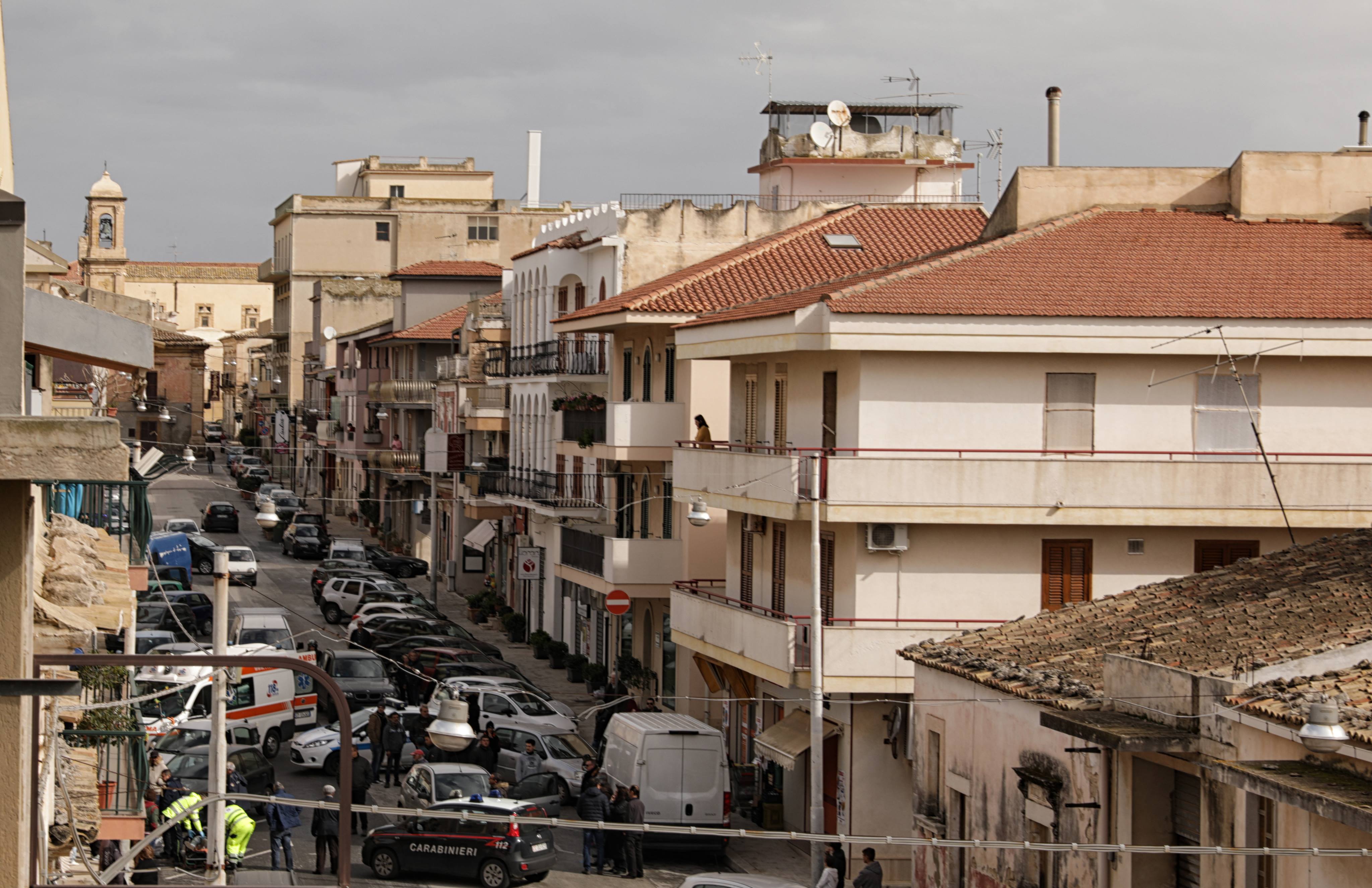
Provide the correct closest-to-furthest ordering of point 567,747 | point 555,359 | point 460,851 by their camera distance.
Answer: point 460,851 → point 567,747 → point 555,359

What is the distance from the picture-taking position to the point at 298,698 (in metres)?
37.6

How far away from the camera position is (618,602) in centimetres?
4047

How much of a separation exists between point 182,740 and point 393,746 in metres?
→ 4.18

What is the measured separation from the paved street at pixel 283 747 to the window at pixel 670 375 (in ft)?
26.5

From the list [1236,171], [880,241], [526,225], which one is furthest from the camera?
[526,225]

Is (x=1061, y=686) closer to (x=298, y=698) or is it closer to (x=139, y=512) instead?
(x=139, y=512)

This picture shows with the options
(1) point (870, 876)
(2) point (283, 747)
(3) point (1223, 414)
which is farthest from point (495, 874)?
(3) point (1223, 414)

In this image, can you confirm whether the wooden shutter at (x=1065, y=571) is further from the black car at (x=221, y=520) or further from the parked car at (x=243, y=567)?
the black car at (x=221, y=520)

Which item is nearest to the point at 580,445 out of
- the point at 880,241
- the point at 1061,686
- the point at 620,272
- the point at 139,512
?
the point at 620,272

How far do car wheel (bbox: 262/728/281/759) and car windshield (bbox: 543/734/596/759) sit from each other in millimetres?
5802

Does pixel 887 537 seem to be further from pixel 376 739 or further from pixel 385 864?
pixel 376 739

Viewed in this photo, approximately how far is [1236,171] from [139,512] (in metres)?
21.8

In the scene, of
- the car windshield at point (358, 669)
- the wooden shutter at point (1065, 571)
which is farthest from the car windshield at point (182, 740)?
the wooden shutter at point (1065, 571)

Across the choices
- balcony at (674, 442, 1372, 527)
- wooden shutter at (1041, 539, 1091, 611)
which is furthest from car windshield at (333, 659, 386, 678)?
wooden shutter at (1041, 539, 1091, 611)
